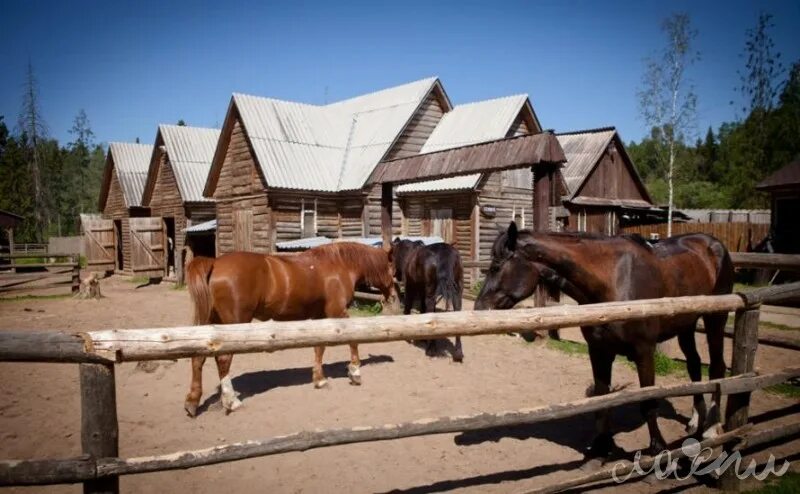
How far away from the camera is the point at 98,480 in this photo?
94.7 inches

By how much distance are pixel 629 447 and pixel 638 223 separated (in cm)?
2669

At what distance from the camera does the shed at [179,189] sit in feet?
78.4

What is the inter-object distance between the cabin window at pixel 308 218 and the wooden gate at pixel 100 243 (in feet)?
48.8

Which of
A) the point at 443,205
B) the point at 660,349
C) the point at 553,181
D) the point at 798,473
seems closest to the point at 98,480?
the point at 798,473

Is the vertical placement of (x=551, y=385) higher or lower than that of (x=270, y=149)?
lower

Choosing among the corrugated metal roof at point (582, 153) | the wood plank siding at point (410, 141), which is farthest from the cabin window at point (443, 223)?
the corrugated metal roof at point (582, 153)

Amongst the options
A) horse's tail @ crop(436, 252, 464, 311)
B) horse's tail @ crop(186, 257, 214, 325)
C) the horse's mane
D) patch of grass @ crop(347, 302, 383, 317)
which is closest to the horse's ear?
the horse's mane

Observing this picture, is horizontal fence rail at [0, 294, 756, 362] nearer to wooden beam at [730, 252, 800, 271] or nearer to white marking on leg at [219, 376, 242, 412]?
wooden beam at [730, 252, 800, 271]

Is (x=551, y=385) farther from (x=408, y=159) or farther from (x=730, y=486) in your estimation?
(x=408, y=159)

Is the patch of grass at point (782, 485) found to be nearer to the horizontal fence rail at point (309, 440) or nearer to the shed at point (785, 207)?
the horizontal fence rail at point (309, 440)

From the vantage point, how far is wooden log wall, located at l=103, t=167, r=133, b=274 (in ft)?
92.3

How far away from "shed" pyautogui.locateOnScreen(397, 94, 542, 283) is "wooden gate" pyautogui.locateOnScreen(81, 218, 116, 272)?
17.9 m

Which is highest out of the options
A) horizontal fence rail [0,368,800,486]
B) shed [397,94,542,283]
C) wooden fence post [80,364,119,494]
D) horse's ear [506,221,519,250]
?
shed [397,94,542,283]

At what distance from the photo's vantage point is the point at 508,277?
429 centimetres
